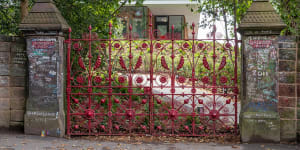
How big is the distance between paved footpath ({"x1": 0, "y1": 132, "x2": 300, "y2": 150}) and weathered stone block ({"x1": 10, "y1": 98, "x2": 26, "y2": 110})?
0.62 meters

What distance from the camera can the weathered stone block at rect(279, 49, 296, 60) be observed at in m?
5.64

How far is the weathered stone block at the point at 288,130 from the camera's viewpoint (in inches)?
222

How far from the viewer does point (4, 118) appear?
6.13 m

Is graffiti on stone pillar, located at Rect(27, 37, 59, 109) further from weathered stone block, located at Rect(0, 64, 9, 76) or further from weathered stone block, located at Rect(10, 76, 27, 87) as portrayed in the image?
weathered stone block, located at Rect(0, 64, 9, 76)

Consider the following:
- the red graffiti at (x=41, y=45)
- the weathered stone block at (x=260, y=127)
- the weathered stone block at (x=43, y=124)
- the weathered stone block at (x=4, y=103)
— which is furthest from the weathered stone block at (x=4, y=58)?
the weathered stone block at (x=260, y=127)

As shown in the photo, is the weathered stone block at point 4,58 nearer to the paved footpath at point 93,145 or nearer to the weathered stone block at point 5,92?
the weathered stone block at point 5,92

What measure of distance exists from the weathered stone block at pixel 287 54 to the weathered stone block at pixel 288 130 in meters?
1.19

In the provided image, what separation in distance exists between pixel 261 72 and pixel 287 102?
76 centimetres

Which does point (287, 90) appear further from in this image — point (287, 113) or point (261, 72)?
point (261, 72)

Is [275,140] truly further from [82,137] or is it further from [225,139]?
[82,137]

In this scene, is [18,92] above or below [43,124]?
above

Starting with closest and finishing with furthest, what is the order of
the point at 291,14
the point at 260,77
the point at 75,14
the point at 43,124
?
the point at 260,77, the point at 43,124, the point at 291,14, the point at 75,14

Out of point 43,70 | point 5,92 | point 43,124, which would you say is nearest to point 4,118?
point 5,92

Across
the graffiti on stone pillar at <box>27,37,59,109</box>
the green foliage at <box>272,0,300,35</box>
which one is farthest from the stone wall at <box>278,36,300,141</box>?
the graffiti on stone pillar at <box>27,37,59,109</box>
